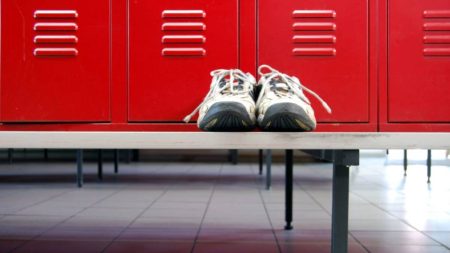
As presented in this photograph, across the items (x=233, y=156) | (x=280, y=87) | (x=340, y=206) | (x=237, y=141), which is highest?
(x=280, y=87)

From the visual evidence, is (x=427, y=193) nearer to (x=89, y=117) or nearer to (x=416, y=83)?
(x=416, y=83)

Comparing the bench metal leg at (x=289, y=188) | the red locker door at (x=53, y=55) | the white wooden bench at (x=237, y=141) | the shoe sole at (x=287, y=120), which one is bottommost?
the bench metal leg at (x=289, y=188)

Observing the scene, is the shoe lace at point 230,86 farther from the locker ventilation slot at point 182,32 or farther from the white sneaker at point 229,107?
the locker ventilation slot at point 182,32

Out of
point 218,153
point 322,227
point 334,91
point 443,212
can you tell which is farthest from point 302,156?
point 334,91

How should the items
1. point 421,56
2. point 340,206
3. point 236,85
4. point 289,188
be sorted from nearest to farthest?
point 340,206
point 236,85
point 421,56
point 289,188

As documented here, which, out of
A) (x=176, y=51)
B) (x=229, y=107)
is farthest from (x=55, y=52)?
(x=229, y=107)

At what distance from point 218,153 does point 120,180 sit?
11.4 feet

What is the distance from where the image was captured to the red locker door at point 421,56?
4.71 ft

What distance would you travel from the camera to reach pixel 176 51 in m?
1.46

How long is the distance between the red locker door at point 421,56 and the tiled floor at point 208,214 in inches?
36.7

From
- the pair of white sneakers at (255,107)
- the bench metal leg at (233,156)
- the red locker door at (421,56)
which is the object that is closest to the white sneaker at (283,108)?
the pair of white sneakers at (255,107)

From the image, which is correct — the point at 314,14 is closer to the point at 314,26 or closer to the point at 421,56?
the point at 314,26

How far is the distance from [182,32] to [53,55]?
0.40 metres

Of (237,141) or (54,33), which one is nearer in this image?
(237,141)
